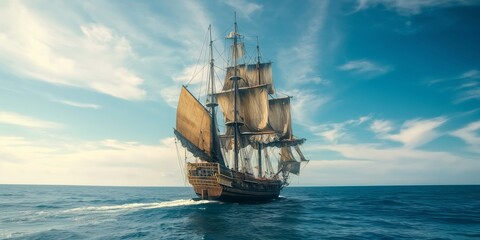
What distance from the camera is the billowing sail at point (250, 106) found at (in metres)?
75.6

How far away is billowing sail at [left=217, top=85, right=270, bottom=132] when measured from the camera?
248 feet

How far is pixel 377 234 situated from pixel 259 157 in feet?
191

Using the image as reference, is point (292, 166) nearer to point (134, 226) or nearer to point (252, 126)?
point (252, 126)

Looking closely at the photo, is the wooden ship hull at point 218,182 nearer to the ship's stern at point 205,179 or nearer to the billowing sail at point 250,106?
the ship's stern at point 205,179

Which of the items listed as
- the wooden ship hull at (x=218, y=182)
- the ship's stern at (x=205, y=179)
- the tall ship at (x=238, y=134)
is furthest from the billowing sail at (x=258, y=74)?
the ship's stern at (x=205, y=179)

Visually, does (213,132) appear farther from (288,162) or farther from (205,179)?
(288,162)

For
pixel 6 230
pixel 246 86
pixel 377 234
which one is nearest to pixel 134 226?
pixel 6 230

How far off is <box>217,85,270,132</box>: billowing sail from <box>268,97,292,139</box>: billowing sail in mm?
15471

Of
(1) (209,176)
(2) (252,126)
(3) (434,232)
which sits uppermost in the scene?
(2) (252,126)

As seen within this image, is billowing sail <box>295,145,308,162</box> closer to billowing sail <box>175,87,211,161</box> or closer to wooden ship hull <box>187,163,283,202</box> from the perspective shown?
wooden ship hull <box>187,163,283,202</box>

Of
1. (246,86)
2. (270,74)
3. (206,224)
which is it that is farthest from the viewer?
(270,74)

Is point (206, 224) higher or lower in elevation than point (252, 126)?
lower

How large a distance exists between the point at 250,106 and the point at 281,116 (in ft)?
59.0

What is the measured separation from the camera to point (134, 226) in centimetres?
3338
